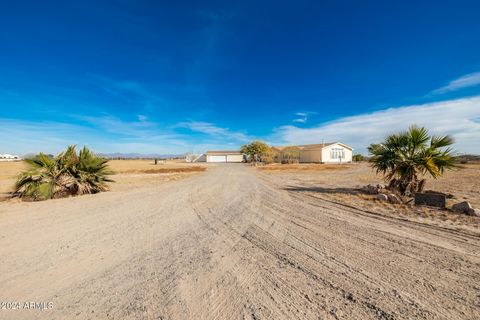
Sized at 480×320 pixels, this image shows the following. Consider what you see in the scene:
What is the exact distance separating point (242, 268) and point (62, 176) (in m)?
11.1

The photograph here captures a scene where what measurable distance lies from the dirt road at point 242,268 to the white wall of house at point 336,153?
56.3 metres

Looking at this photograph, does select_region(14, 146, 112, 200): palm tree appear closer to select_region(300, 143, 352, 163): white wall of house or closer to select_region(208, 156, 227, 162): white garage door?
select_region(300, 143, 352, 163): white wall of house

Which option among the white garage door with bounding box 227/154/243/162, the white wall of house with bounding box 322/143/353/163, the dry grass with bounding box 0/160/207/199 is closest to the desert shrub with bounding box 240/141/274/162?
the white wall of house with bounding box 322/143/353/163

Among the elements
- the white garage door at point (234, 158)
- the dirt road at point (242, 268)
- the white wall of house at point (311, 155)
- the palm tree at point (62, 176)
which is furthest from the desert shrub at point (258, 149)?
the dirt road at point (242, 268)

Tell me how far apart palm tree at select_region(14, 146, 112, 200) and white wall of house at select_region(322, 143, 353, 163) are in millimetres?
55008

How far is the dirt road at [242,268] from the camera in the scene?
2459 mm

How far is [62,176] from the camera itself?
10695 mm

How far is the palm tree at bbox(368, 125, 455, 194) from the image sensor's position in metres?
8.74

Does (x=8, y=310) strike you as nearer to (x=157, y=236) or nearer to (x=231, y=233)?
(x=157, y=236)

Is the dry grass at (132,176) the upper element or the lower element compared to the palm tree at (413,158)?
lower

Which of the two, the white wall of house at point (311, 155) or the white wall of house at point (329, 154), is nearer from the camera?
the white wall of house at point (329, 154)

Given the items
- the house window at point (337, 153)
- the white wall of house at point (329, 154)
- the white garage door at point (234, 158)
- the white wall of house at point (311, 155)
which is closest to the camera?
the white wall of house at point (329, 154)

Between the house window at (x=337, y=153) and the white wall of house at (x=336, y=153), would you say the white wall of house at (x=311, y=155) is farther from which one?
the house window at (x=337, y=153)

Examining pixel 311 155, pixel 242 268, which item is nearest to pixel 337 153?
pixel 311 155
